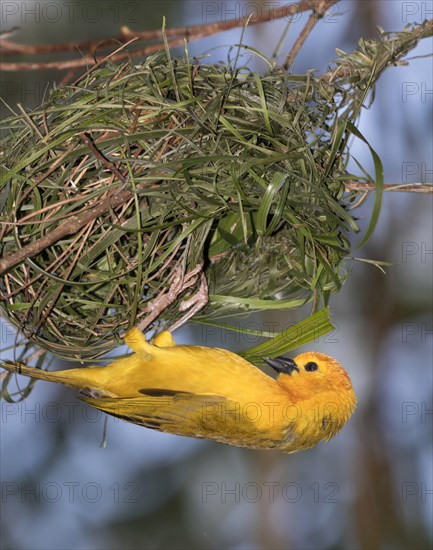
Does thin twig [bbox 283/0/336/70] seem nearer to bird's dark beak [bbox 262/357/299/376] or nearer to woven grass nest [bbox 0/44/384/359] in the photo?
woven grass nest [bbox 0/44/384/359]

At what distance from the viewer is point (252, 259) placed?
8.93ft

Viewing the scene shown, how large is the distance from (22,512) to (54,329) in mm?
4181

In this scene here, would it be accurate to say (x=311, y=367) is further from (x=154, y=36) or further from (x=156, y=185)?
(x=154, y=36)

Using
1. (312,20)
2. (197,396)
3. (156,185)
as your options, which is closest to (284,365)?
(197,396)

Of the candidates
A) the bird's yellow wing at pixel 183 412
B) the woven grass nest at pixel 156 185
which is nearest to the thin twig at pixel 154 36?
the woven grass nest at pixel 156 185

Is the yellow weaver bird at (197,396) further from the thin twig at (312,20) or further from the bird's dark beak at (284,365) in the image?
the thin twig at (312,20)

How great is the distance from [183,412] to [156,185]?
2.64 feet

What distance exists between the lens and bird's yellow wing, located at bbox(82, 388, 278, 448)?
2676 millimetres

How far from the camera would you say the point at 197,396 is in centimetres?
270

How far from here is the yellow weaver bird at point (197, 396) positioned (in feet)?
8.79

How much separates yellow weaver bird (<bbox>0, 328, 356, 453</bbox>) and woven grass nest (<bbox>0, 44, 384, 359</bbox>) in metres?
0.15

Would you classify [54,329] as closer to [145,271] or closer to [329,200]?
[145,271]

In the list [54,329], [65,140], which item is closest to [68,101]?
[65,140]

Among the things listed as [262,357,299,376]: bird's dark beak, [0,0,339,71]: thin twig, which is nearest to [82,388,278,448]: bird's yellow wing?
[262,357,299,376]: bird's dark beak
